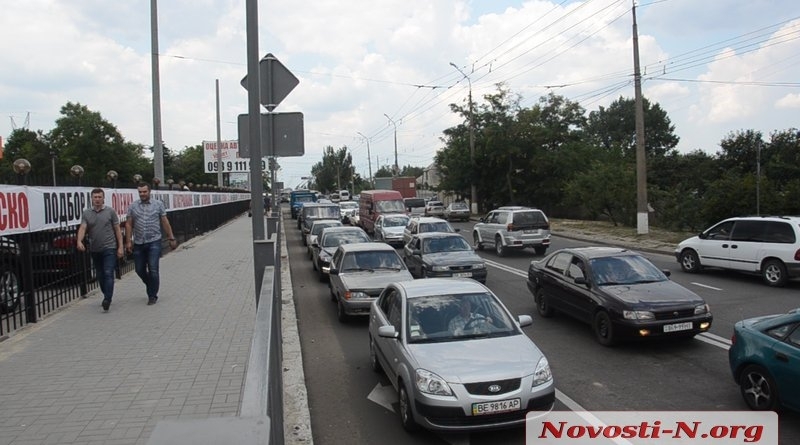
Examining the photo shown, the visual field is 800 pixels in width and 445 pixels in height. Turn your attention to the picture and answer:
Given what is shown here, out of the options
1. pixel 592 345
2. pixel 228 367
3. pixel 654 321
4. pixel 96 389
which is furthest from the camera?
pixel 592 345

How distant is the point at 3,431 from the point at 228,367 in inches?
86.0

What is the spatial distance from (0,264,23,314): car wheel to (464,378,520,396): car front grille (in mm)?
6284

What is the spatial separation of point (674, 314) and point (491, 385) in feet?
13.7

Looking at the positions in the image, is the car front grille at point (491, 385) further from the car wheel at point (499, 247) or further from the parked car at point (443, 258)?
the car wheel at point (499, 247)

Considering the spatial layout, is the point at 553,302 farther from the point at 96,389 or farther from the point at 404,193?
the point at 404,193

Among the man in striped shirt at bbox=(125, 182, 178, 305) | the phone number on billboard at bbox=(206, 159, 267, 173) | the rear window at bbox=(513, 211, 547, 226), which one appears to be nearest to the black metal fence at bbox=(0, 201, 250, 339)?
the man in striped shirt at bbox=(125, 182, 178, 305)

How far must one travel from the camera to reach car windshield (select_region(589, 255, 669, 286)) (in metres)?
9.62

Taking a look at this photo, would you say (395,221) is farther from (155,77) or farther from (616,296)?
(616,296)

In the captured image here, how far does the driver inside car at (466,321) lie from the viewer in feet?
22.1

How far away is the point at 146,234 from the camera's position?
9.94 m

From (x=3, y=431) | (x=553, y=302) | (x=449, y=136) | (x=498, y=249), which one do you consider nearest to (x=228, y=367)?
(x=3, y=431)

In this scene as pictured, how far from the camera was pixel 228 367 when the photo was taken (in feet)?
21.9

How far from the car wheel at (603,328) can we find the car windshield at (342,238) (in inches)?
372

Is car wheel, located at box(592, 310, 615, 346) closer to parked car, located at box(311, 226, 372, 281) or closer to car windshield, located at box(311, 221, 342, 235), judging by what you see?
parked car, located at box(311, 226, 372, 281)
